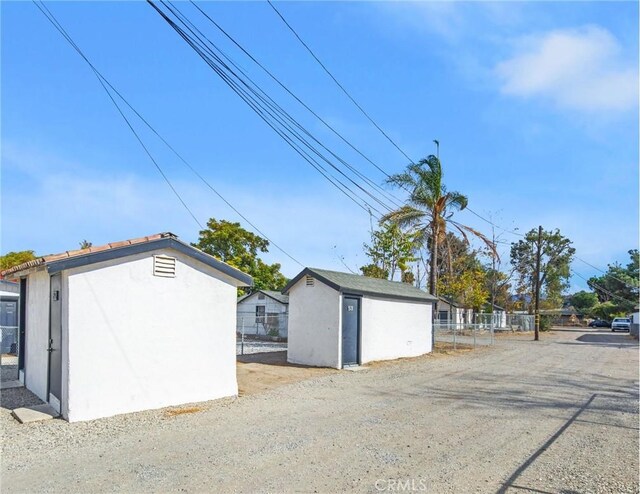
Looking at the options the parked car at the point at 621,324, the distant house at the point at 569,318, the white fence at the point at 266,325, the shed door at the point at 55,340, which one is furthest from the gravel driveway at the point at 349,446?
the distant house at the point at 569,318

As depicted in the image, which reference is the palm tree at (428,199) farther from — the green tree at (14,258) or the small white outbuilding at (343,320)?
the green tree at (14,258)

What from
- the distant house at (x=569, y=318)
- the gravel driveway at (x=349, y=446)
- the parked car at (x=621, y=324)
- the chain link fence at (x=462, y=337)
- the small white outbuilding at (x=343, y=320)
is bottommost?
the distant house at (x=569, y=318)

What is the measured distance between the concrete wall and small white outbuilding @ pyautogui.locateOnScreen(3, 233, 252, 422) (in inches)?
285

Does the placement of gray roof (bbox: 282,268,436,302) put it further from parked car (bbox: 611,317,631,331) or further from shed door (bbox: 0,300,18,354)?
parked car (bbox: 611,317,631,331)

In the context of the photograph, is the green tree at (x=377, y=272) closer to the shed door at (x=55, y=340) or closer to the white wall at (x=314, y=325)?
the white wall at (x=314, y=325)

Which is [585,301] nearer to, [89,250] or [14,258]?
[14,258]

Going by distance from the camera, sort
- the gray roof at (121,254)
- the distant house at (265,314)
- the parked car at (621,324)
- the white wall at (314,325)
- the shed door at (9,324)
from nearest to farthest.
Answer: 1. the gray roof at (121,254)
2. the white wall at (314,325)
3. the shed door at (9,324)
4. the distant house at (265,314)
5. the parked car at (621,324)

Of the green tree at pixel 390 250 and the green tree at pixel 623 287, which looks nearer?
the green tree at pixel 390 250

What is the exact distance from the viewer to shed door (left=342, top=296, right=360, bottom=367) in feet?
49.9

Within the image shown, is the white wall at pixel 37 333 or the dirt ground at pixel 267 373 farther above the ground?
the white wall at pixel 37 333

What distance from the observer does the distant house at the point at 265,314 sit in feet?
94.4

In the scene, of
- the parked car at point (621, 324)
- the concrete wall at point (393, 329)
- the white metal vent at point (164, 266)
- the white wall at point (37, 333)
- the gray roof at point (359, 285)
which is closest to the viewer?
the white metal vent at point (164, 266)

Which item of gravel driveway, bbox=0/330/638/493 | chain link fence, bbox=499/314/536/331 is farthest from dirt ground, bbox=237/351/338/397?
chain link fence, bbox=499/314/536/331

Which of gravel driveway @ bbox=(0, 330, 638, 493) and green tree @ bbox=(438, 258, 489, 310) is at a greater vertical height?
green tree @ bbox=(438, 258, 489, 310)
